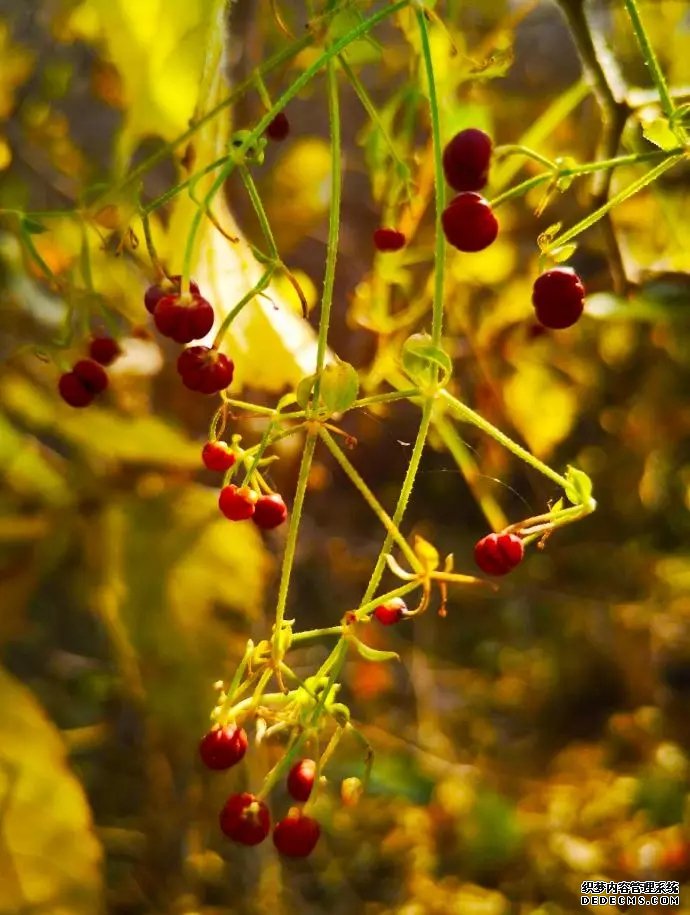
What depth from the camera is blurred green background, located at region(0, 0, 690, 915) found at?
2.03 feet

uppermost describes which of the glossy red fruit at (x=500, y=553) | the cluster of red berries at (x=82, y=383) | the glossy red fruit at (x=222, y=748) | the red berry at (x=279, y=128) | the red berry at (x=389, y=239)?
the red berry at (x=279, y=128)

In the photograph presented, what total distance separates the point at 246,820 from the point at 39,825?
359 mm

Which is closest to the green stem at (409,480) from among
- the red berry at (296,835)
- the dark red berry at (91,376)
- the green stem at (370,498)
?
the green stem at (370,498)

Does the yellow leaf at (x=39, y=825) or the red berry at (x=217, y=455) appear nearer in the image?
the red berry at (x=217, y=455)

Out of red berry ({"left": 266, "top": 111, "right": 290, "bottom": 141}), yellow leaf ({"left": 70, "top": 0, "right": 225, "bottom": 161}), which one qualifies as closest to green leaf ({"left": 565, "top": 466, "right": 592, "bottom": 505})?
red berry ({"left": 266, "top": 111, "right": 290, "bottom": 141})

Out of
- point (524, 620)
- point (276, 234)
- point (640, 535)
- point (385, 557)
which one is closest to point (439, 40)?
point (276, 234)

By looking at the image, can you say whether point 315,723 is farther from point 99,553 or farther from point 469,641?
point 469,641

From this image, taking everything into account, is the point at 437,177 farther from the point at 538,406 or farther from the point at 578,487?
the point at 538,406

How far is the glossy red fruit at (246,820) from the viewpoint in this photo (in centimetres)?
34

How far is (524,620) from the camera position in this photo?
138cm

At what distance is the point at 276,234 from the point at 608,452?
0.53 m

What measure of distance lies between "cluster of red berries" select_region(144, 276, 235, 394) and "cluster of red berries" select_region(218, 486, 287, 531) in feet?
0.14

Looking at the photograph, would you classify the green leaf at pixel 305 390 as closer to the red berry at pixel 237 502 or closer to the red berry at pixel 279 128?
the red berry at pixel 237 502

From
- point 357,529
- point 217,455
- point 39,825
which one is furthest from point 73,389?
point 357,529
